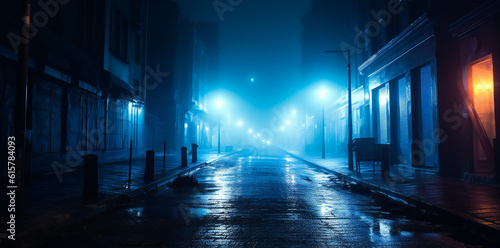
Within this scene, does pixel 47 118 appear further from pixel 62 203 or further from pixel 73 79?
pixel 62 203

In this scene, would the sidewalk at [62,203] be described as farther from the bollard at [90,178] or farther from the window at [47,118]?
the window at [47,118]

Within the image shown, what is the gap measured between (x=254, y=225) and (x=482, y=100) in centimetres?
1124

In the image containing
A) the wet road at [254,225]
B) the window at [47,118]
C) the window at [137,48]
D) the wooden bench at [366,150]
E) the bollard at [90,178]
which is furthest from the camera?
the window at [137,48]

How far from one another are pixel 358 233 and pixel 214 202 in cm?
382

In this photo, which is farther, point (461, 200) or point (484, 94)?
point (484, 94)

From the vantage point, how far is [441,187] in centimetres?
1002

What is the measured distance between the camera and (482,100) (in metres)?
12.8

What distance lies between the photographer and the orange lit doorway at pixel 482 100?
40.5ft

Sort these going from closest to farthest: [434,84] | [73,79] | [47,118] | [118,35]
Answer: [47,118] → [434,84] → [73,79] → [118,35]

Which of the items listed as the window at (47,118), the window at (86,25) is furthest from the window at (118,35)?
the window at (47,118)

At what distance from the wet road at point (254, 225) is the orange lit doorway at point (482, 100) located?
6.14 metres

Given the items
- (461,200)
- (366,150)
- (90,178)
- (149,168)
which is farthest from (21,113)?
(366,150)

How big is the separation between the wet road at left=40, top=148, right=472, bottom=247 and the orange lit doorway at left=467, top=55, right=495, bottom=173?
242 inches

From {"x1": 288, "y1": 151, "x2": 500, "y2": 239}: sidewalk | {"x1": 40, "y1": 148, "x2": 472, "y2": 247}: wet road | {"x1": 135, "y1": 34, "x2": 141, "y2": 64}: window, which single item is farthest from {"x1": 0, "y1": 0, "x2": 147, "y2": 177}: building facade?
{"x1": 288, "y1": 151, "x2": 500, "y2": 239}: sidewalk
